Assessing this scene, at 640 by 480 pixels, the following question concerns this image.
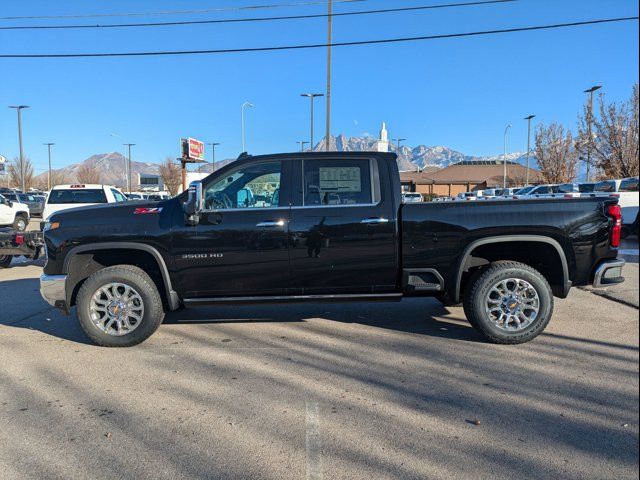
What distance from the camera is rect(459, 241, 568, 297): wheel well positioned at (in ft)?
16.8

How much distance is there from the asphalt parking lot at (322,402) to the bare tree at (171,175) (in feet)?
224

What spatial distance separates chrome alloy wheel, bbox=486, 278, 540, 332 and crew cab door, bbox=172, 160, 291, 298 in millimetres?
2193

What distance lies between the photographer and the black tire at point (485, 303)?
4.97m

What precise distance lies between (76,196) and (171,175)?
65490mm

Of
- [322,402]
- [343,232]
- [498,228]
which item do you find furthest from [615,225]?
[322,402]

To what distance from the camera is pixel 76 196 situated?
47.2ft

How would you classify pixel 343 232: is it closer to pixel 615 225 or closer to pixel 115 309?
pixel 115 309

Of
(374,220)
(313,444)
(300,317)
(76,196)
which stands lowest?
(313,444)

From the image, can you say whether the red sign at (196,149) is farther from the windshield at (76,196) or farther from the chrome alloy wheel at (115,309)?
the chrome alloy wheel at (115,309)

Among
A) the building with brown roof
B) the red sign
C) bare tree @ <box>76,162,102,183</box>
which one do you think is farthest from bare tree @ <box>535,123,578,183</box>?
bare tree @ <box>76,162,102,183</box>

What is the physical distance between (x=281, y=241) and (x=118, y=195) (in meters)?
12.0

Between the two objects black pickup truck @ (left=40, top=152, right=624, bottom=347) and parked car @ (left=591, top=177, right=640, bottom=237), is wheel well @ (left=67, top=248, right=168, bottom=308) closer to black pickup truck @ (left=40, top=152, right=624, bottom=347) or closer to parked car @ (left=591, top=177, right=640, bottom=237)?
black pickup truck @ (left=40, top=152, right=624, bottom=347)

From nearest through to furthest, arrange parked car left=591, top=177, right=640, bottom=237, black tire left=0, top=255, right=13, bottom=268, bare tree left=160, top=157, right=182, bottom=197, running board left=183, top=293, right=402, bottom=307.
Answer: parked car left=591, top=177, right=640, bottom=237, running board left=183, top=293, right=402, bottom=307, black tire left=0, top=255, right=13, bottom=268, bare tree left=160, top=157, right=182, bottom=197

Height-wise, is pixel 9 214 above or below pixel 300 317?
above
